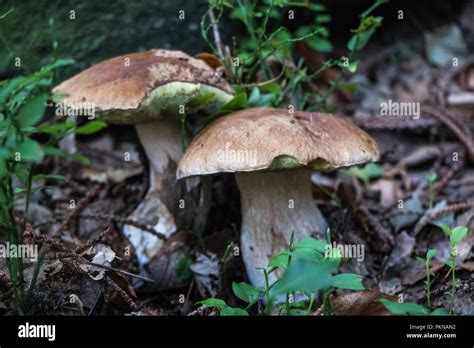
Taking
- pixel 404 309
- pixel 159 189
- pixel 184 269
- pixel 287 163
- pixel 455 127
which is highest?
pixel 455 127

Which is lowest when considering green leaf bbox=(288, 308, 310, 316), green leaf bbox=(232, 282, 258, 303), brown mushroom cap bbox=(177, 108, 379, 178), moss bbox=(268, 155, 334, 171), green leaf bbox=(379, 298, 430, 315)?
green leaf bbox=(288, 308, 310, 316)

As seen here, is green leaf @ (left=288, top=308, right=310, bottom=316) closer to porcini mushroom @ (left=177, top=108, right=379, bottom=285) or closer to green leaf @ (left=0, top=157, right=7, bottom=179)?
porcini mushroom @ (left=177, top=108, right=379, bottom=285)

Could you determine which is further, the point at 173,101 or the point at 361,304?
the point at 173,101

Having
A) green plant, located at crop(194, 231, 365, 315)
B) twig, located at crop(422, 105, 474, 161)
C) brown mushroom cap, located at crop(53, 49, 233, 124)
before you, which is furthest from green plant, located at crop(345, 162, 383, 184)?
green plant, located at crop(194, 231, 365, 315)

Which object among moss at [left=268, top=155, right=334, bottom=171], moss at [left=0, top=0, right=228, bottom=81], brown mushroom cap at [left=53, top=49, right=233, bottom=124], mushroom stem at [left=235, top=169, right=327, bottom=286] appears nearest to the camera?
moss at [left=268, top=155, right=334, bottom=171]

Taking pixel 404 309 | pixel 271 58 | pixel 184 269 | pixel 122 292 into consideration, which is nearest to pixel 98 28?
pixel 271 58

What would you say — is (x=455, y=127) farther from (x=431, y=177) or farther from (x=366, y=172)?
(x=431, y=177)
